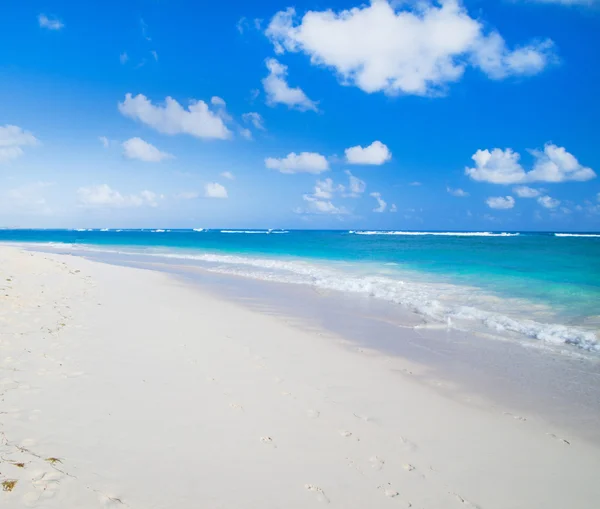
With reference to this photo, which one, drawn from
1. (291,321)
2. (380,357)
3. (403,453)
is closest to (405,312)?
(291,321)

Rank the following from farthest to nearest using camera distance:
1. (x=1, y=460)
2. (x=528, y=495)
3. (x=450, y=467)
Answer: (x=450, y=467), (x=528, y=495), (x=1, y=460)

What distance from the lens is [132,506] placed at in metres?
3.23

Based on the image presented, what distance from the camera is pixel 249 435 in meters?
4.55

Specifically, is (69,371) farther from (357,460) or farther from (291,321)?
(291,321)

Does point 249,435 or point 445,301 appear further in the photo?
A: point 445,301

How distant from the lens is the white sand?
3576 mm

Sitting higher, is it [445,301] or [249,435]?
[445,301]

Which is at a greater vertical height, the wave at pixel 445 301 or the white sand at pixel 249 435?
the wave at pixel 445 301

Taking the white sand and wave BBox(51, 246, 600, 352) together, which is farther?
wave BBox(51, 246, 600, 352)

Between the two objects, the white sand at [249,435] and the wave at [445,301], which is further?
the wave at [445,301]

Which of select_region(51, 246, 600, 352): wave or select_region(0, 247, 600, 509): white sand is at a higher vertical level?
select_region(51, 246, 600, 352): wave

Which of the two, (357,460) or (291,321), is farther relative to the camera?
(291,321)

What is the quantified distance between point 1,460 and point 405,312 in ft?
37.0

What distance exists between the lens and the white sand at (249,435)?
3.58m
